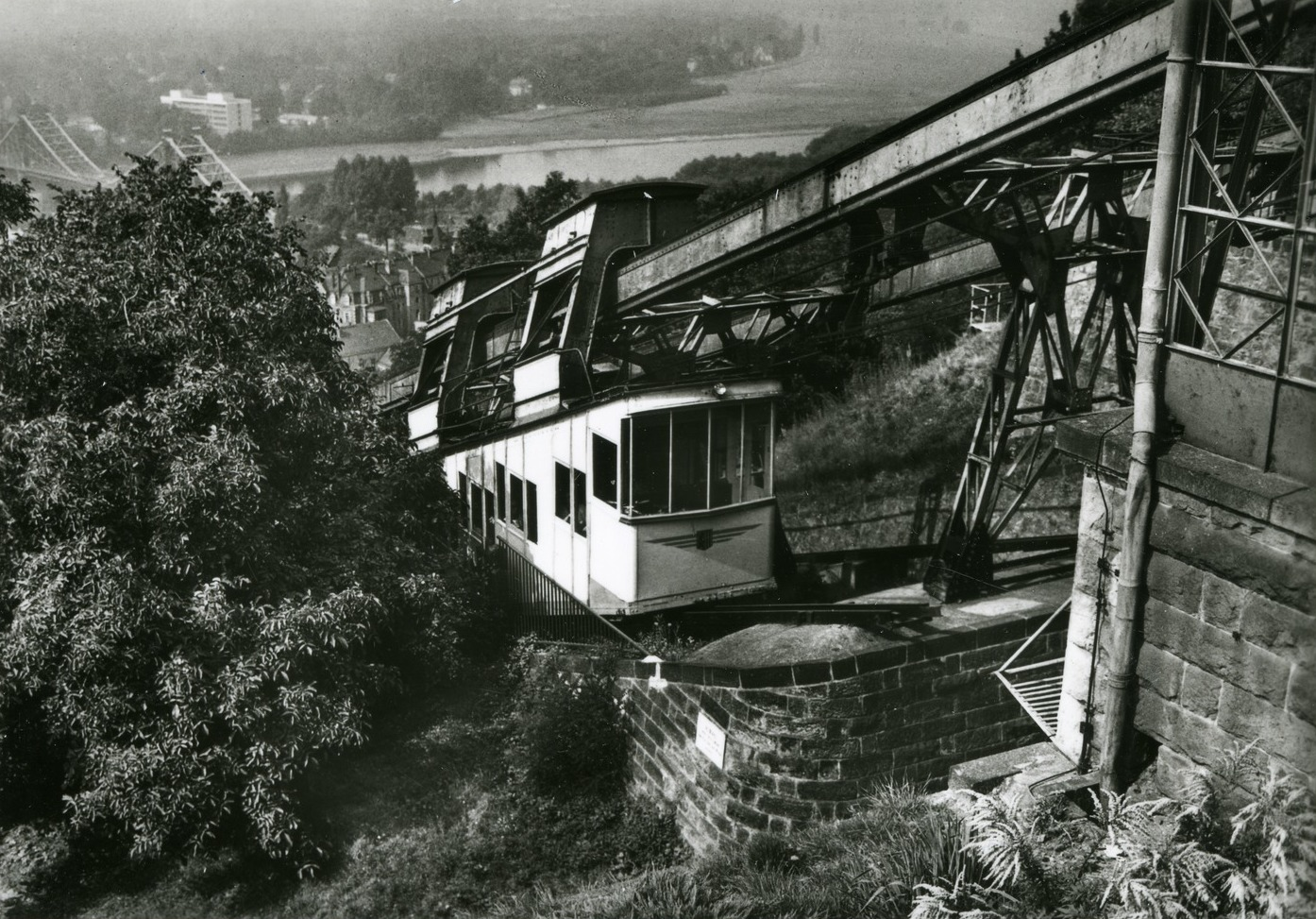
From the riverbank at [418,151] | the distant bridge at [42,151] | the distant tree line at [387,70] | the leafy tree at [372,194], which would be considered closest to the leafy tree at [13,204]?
the distant tree line at [387,70]

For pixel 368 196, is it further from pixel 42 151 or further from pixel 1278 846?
pixel 1278 846

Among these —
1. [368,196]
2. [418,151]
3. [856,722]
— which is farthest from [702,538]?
[418,151]

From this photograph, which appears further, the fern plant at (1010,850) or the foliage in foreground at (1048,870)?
the fern plant at (1010,850)

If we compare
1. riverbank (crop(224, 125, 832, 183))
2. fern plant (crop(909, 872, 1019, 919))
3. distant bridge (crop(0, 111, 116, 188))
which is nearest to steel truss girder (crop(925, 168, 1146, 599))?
fern plant (crop(909, 872, 1019, 919))

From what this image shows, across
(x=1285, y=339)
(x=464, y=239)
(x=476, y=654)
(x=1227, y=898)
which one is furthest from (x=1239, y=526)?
(x=464, y=239)

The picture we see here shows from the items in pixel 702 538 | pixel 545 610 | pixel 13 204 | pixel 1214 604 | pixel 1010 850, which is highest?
pixel 13 204

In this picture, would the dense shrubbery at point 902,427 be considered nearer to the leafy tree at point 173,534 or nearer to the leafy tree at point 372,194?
the leafy tree at point 173,534
